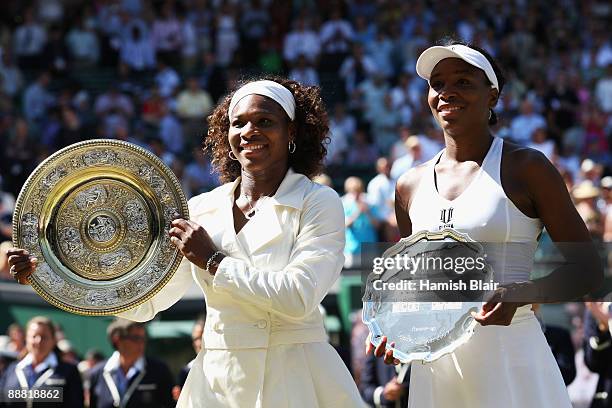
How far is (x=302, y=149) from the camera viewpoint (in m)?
4.84

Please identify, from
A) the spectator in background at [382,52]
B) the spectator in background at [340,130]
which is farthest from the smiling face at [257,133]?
the spectator in background at [382,52]

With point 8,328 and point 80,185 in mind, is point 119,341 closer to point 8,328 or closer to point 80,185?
point 8,328

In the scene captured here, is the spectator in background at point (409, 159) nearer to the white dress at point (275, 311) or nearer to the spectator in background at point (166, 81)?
the spectator in background at point (166, 81)

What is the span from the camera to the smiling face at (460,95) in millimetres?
4660

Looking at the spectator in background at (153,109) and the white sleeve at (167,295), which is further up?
the spectator in background at (153,109)

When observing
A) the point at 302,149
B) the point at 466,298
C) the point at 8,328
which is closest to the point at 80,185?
the point at 302,149

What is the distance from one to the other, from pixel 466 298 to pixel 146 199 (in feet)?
4.02

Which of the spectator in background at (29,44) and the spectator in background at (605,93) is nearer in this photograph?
the spectator in background at (605,93)

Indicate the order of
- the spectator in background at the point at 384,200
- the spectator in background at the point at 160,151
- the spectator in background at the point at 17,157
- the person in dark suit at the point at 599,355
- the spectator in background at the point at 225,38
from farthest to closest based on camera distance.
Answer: the spectator in background at the point at 225,38 < the spectator in background at the point at 17,157 < the spectator in background at the point at 160,151 < the spectator in background at the point at 384,200 < the person in dark suit at the point at 599,355

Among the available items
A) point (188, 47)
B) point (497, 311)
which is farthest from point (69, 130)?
point (497, 311)

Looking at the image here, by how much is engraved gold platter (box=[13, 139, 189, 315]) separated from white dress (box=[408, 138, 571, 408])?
969mm

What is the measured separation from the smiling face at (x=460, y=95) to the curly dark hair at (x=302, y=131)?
460 mm

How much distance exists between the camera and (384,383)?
24.7 feet

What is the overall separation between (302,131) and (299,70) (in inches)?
499
